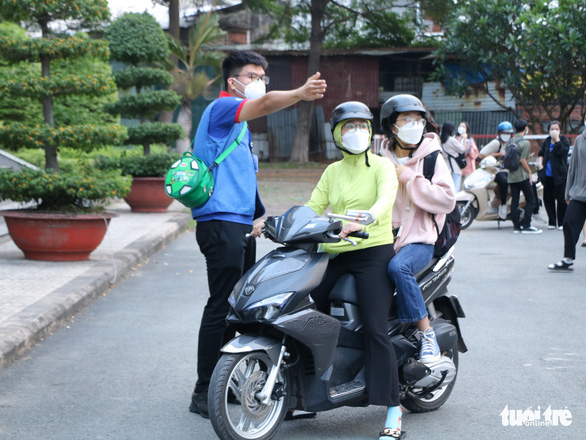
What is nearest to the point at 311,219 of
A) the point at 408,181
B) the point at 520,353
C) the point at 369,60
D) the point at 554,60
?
the point at 408,181

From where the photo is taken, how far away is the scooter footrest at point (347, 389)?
4102 mm

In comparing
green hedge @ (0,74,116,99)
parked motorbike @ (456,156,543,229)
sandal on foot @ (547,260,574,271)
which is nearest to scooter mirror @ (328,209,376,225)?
green hedge @ (0,74,116,99)

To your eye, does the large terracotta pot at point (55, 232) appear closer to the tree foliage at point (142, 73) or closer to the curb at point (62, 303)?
the curb at point (62, 303)

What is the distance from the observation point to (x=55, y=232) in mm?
9227

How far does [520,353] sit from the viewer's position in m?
6.04

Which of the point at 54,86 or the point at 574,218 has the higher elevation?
the point at 54,86

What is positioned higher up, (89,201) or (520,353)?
(89,201)

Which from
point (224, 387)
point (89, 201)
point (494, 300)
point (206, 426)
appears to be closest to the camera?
point (224, 387)

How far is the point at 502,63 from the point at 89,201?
18.0 meters

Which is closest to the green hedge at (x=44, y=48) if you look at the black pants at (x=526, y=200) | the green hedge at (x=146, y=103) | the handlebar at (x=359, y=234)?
the green hedge at (x=146, y=103)

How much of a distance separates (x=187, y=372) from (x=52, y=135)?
4759 millimetres

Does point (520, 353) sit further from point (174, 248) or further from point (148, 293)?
point (174, 248)

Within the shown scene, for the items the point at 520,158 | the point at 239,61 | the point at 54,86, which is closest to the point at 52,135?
the point at 54,86

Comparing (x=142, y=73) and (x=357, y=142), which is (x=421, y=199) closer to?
(x=357, y=142)
